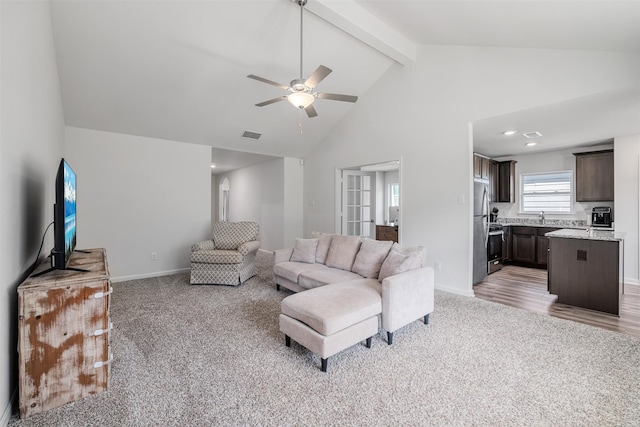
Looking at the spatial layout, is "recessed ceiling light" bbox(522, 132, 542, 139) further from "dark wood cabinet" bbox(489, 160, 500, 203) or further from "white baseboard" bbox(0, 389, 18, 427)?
"white baseboard" bbox(0, 389, 18, 427)

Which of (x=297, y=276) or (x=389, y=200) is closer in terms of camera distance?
(x=297, y=276)

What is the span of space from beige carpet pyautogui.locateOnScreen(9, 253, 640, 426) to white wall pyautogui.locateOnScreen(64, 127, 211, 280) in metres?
1.92

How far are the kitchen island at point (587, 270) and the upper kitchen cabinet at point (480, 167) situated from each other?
1334 mm

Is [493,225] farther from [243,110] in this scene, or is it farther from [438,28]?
[243,110]

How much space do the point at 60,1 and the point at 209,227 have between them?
3653 mm

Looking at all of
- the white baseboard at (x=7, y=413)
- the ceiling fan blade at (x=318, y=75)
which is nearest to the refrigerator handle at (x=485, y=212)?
the ceiling fan blade at (x=318, y=75)

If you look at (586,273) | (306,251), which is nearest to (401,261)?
(306,251)

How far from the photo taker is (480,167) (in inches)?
183

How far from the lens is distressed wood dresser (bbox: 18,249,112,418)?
163 cm

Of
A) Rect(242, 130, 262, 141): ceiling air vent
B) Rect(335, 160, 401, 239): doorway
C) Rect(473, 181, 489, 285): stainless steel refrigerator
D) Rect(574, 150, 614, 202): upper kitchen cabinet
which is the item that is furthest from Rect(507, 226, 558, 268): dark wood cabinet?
Rect(242, 130, 262, 141): ceiling air vent

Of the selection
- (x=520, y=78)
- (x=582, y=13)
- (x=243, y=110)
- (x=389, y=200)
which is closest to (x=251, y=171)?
(x=243, y=110)

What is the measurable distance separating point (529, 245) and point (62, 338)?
704 cm

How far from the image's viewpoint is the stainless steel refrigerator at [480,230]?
14.2 ft

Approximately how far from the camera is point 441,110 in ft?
13.2
